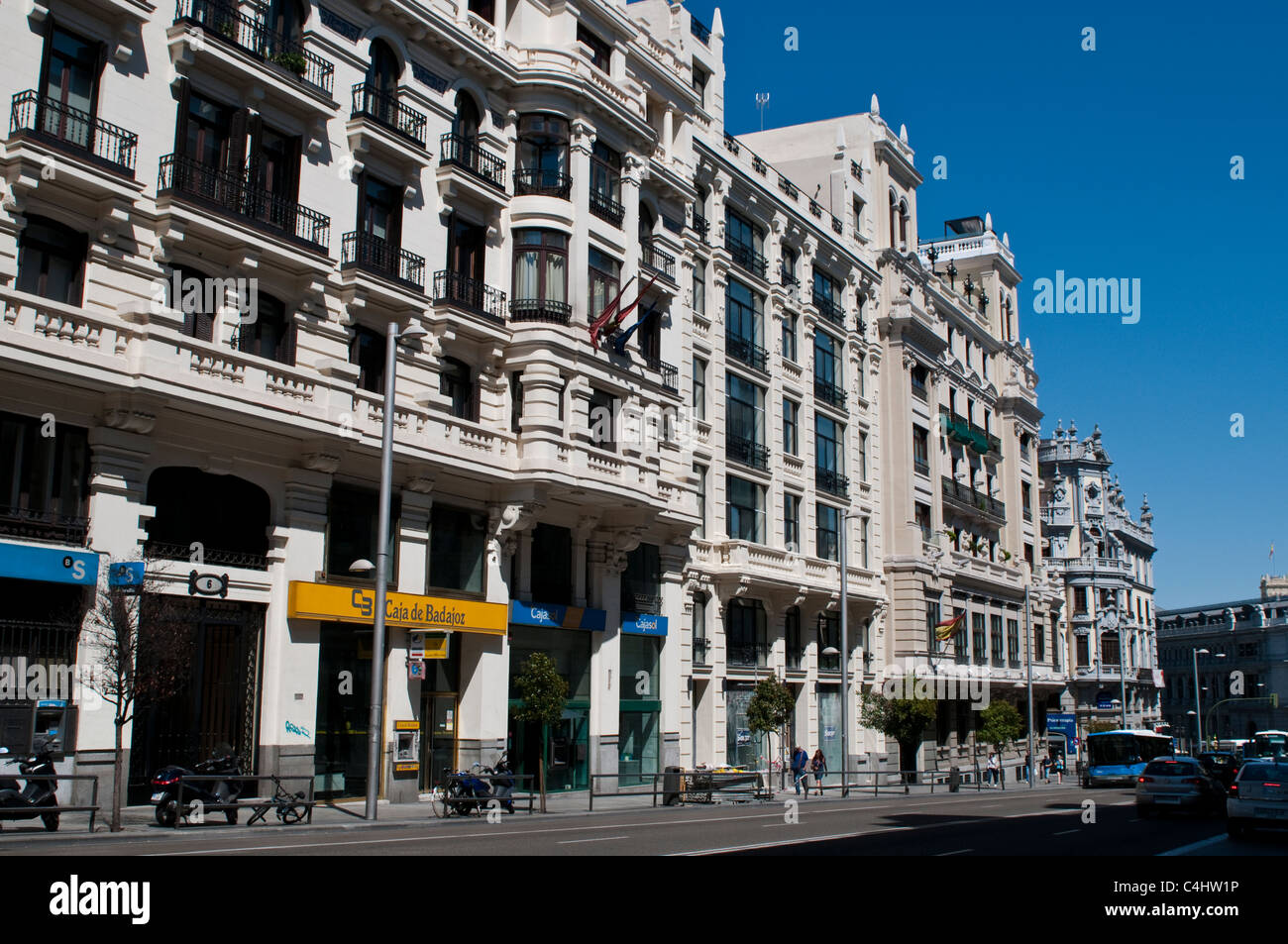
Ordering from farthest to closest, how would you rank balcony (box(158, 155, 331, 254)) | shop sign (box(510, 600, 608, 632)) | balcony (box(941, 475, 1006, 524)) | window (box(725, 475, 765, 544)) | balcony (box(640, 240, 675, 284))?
balcony (box(941, 475, 1006, 524))
window (box(725, 475, 765, 544))
balcony (box(640, 240, 675, 284))
shop sign (box(510, 600, 608, 632))
balcony (box(158, 155, 331, 254))

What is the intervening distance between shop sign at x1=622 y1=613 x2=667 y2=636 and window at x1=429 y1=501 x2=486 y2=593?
6.44m

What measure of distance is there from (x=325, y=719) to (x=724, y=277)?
23.3 metres

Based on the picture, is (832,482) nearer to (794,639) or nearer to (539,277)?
(794,639)

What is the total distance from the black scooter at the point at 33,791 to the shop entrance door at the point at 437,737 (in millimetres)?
10614

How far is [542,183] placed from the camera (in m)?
33.8

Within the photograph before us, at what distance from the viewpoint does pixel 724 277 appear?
145 ft

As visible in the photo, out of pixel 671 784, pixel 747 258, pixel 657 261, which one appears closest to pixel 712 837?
pixel 671 784

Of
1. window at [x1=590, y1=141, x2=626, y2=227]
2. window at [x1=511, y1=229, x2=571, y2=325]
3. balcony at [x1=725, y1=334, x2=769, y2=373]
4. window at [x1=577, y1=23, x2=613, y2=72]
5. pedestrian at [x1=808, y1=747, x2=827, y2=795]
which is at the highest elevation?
window at [x1=577, y1=23, x2=613, y2=72]

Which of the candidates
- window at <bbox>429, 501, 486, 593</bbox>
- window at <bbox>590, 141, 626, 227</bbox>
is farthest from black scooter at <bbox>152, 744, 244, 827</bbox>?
window at <bbox>590, 141, 626, 227</bbox>

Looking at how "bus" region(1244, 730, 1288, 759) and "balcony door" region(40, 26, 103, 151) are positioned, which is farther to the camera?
"bus" region(1244, 730, 1288, 759)

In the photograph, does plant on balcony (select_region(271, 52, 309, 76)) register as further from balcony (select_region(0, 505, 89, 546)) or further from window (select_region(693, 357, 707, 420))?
window (select_region(693, 357, 707, 420))

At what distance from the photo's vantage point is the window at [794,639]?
46.4m

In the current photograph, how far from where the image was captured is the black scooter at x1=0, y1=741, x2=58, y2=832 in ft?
57.9
